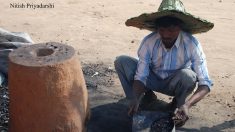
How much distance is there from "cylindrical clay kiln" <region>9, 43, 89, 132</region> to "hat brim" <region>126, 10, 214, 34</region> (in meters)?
0.83

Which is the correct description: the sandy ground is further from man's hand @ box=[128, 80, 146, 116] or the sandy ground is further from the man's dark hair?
the man's dark hair

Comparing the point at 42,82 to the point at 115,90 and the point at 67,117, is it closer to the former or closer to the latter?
the point at 67,117

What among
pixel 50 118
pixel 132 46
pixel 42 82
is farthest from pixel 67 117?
pixel 132 46

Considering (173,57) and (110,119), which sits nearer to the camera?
(173,57)

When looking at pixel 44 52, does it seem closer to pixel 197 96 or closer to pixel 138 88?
pixel 138 88

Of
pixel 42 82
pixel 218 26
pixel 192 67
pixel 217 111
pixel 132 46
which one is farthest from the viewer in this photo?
pixel 218 26

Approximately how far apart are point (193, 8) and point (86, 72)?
3.61 metres

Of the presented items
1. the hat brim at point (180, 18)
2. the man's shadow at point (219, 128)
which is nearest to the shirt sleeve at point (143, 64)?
the hat brim at point (180, 18)

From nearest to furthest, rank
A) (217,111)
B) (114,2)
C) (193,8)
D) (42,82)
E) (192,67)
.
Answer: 1. (42,82)
2. (192,67)
3. (217,111)
4. (193,8)
5. (114,2)

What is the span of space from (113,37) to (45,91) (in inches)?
153

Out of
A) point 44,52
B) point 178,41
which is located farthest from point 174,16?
point 44,52

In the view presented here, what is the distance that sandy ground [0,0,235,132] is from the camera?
4715 millimetres

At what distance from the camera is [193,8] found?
8445mm

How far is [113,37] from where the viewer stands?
717 cm
